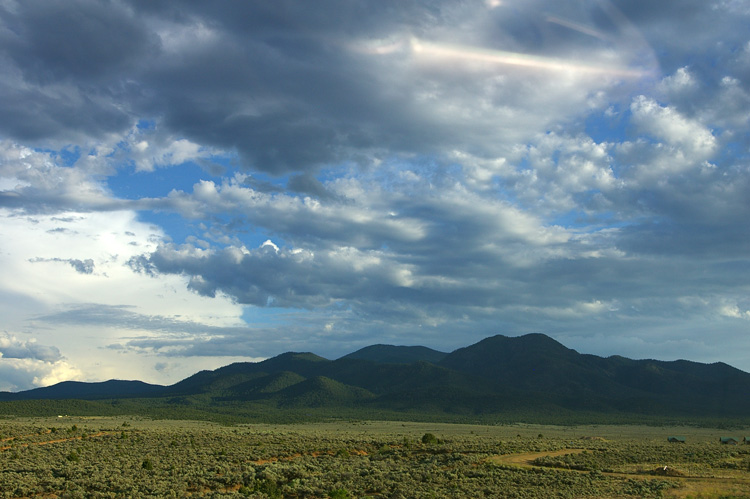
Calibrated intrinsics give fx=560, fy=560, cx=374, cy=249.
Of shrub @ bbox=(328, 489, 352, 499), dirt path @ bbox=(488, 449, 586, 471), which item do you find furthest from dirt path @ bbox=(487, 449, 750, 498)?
shrub @ bbox=(328, 489, 352, 499)

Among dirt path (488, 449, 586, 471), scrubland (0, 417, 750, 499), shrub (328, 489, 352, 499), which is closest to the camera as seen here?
shrub (328, 489, 352, 499)

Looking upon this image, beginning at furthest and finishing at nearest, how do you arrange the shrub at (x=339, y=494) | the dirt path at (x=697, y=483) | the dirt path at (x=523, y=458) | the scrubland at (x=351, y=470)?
the dirt path at (x=523, y=458) < the dirt path at (x=697, y=483) < the scrubland at (x=351, y=470) < the shrub at (x=339, y=494)

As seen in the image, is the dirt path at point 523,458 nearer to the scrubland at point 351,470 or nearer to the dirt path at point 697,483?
the dirt path at point 697,483

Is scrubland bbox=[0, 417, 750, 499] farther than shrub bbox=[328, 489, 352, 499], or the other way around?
scrubland bbox=[0, 417, 750, 499]

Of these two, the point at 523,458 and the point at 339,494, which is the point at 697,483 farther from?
the point at 339,494

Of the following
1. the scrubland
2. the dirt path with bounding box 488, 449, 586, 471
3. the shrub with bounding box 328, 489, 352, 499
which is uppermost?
the shrub with bounding box 328, 489, 352, 499

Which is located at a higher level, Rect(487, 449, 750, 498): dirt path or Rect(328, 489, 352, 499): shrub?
Rect(328, 489, 352, 499): shrub

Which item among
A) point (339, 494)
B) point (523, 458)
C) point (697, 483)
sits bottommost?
point (523, 458)

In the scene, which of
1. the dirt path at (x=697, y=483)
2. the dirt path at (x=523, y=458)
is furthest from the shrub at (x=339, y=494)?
the dirt path at (x=523, y=458)

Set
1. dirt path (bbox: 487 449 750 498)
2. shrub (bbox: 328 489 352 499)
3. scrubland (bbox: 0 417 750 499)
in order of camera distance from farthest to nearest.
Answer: dirt path (bbox: 487 449 750 498), scrubland (bbox: 0 417 750 499), shrub (bbox: 328 489 352 499)

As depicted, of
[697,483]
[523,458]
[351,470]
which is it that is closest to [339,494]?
[351,470]

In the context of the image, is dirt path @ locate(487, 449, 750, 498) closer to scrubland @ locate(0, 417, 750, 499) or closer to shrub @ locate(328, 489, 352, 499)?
scrubland @ locate(0, 417, 750, 499)

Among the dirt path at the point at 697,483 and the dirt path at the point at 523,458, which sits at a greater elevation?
the dirt path at the point at 697,483

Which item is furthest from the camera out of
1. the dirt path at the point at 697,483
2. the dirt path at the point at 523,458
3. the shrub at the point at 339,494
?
the dirt path at the point at 523,458
